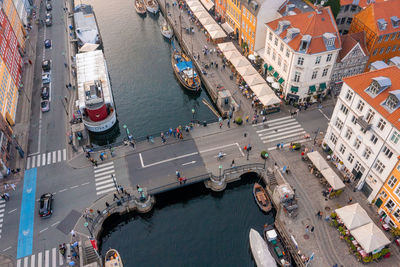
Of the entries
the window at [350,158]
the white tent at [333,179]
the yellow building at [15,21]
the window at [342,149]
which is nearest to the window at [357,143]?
the window at [350,158]

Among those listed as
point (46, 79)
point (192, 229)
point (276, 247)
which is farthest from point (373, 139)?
point (46, 79)

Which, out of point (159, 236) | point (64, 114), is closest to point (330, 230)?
point (159, 236)

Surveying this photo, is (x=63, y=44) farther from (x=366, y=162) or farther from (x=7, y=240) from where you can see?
(x=366, y=162)

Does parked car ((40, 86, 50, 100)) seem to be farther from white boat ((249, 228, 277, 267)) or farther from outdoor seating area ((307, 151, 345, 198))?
outdoor seating area ((307, 151, 345, 198))

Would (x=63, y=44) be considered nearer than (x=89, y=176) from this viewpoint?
No

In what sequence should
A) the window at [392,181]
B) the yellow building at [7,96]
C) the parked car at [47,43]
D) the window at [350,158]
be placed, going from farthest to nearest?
the parked car at [47,43]
the yellow building at [7,96]
the window at [350,158]
the window at [392,181]

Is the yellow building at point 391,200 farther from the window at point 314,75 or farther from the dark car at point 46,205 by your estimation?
the dark car at point 46,205

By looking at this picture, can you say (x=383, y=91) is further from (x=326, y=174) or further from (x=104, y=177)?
(x=104, y=177)
